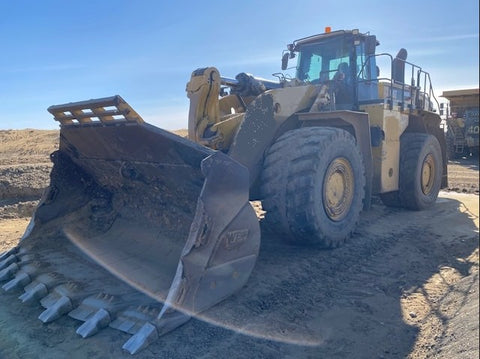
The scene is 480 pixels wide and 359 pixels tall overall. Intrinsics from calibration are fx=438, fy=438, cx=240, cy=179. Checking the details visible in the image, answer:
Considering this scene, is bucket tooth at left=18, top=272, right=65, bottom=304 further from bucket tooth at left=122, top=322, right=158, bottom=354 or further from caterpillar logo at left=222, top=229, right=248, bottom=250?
caterpillar logo at left=222, top=229, right=248, bottom=250

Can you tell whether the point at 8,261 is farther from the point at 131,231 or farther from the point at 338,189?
the point at 338,189

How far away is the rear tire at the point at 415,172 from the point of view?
24.7 feet

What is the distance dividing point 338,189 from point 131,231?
7.81ft

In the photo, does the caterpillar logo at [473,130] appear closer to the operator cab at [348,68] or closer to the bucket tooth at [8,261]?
the operator cab at [348,68]

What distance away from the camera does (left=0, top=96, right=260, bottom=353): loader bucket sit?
3186mm

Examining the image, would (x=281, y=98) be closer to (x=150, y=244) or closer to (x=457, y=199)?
(x=150, y=244)

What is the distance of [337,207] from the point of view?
5035 mm

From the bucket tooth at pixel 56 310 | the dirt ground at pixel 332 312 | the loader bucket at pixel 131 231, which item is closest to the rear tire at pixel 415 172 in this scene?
the dirt ground at pixel 332 312

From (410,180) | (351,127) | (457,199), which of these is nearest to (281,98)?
(351,127)

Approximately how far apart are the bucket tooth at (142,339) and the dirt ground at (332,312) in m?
0.05

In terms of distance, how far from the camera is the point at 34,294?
11.7ft

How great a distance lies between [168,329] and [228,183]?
116 centimetres

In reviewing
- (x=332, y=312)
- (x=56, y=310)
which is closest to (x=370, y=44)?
(x=332, y=312)

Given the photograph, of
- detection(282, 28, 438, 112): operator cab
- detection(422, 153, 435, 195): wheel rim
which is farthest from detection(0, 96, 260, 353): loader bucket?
detection(422, 153, 435, 195): wheel rim
